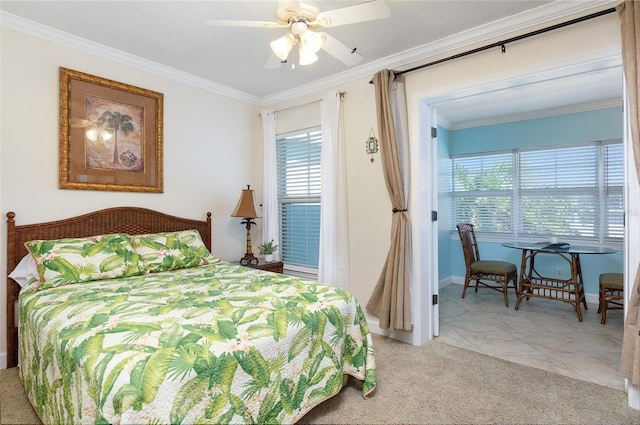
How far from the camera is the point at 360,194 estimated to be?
130 inches

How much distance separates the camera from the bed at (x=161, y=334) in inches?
48.0

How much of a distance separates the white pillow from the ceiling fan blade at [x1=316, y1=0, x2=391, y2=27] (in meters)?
2.53

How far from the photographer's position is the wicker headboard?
7.89 feet

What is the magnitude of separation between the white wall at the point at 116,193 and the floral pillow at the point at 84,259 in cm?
36

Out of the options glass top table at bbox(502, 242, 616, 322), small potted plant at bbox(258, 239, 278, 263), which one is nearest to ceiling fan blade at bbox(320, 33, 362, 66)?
small potted plant at bbox(258, 239, 278, 263)

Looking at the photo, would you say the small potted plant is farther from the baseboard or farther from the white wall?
the baseboard

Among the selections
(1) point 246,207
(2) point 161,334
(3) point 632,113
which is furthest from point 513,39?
(2) point 161,334

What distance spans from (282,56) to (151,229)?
212 centimetres

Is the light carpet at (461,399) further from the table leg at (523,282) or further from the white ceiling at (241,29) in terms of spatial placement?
the white ceiling at (241,29)

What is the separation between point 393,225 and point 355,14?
1.74 meters

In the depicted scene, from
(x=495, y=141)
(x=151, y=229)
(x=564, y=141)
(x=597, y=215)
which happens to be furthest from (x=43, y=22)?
(x=597, y=215)

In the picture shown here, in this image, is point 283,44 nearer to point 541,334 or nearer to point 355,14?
point 355,14

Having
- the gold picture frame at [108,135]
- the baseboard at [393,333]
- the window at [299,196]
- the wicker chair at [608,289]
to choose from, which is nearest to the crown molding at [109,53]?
the gold picture frame at [108,135]

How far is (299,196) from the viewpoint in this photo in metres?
3.89
